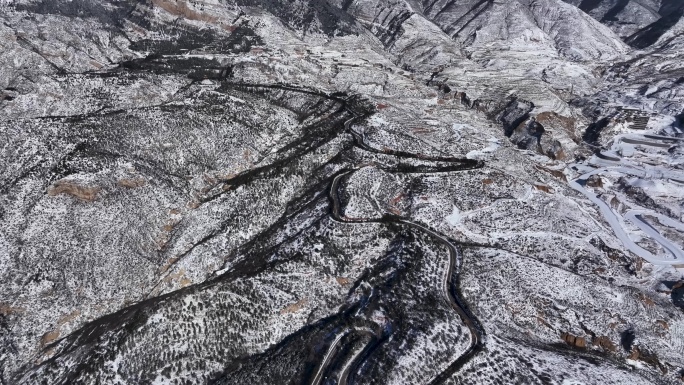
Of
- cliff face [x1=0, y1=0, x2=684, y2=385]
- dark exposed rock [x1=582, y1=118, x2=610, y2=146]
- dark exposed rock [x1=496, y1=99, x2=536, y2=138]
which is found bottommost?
cliff face [x1=0, y1=0, x2=684, y2=385]

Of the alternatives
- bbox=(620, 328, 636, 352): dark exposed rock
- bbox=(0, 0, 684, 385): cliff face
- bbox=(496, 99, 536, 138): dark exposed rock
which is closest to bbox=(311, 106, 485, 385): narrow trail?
bbox=(0, 0, 684, 385): cliff face

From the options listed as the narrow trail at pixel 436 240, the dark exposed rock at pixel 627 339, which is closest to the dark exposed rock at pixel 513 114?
the narrow trail at pixel 436 240

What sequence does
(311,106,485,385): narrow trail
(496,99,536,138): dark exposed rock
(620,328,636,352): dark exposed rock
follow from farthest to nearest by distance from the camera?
(496,99,536,138): dark exposed rock
(620,328,636,352): dark exposed rock
(311,106,485,385): narrow trail

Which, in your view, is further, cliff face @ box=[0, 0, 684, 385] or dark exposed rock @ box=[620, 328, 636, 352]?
dark exposed rock @ box=[620, 328, 636, 352]

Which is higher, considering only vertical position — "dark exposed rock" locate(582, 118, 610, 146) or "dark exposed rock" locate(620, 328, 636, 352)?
"dark exposed rock" locate(582, 118, 610, 146)

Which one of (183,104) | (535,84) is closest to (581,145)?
(535,84)

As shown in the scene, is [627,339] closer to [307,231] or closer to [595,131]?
[307,231]

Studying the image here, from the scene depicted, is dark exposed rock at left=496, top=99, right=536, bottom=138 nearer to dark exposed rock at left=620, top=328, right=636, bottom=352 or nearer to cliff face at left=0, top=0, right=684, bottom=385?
cliff face at left=0, top=0, right=684, bottom=385
